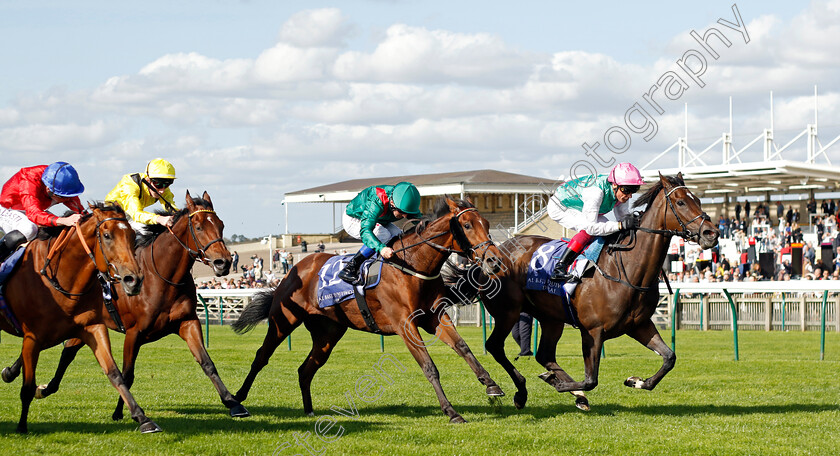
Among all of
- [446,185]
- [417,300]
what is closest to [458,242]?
[417,300]

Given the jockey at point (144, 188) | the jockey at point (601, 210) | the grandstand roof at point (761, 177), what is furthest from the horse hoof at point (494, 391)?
the grandstand roof at point (761, 177)

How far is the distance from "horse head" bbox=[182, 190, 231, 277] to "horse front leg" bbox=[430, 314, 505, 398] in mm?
1661

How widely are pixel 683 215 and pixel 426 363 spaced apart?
2.23 meters

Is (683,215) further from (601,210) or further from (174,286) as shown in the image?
(174,286)

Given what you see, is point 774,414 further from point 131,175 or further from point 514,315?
point 131,175

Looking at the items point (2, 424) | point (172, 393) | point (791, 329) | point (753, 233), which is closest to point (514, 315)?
point (172, 393)

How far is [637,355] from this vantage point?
13.5 meters

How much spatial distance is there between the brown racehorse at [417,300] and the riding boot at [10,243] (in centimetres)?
200

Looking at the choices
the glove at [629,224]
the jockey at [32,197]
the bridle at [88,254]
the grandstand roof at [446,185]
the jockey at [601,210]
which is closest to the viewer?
the bridle at [88,254]

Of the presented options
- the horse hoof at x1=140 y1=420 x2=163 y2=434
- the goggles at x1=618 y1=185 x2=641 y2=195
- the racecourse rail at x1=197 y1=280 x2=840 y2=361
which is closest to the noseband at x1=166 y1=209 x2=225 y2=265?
the horse hoof at x1=140 y1=420 x2=163 y2=434

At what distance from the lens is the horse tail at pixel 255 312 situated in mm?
Result: 8359

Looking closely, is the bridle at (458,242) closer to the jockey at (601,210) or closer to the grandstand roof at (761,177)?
the jockey at (601,210)

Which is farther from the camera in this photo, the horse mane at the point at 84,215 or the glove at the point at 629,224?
the glove at the point at 629,224

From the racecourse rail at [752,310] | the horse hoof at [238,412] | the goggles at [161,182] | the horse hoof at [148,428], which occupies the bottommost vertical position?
the racecourse rail at [752,310]
